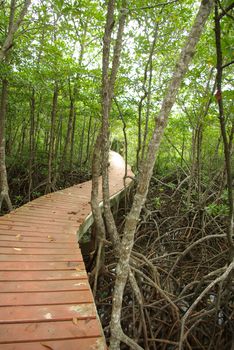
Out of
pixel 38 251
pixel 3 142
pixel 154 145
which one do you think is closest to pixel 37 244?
pixel 38 251

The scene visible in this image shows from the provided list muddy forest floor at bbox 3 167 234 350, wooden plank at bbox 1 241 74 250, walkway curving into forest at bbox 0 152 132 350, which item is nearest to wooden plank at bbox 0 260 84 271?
walkway curving into forest at bbox 0 152 132 350

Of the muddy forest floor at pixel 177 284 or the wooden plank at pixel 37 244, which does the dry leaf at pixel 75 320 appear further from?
the wooden plank at pixel 37 244

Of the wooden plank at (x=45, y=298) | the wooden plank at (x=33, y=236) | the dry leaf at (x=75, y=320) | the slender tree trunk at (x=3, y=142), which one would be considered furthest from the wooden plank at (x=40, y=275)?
the slender tree trunk at (x=3, y=142)

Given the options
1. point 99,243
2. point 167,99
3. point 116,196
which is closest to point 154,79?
point 116,196

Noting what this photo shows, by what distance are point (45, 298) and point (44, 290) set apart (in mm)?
112

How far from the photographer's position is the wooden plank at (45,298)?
77.7 inches

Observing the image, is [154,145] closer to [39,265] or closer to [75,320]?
[75,320]

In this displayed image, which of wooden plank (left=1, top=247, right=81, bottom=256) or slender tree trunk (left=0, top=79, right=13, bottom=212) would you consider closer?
wooden plank (left=1, top=247, right=81, bottom=256)

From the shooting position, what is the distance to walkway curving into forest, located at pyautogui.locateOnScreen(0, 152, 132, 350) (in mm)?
1661

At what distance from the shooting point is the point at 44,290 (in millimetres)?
2166

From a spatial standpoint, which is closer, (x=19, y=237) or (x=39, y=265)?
(x=39, y=265)

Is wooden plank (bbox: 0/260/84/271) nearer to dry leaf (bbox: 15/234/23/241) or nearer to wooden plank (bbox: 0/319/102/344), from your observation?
dry leaf (bbox: 15/234/23/241)

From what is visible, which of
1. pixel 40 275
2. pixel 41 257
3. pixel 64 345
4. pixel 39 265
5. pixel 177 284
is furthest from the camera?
pixel 177 284

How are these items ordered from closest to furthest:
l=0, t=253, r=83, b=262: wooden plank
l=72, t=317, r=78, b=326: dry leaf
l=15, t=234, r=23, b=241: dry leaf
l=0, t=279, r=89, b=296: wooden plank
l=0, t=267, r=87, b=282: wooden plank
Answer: l=72, t=317, r=78, b=326: dry leaf < l=0, t=279, r=89, b=296: wooden plank < l=0, t=267, r=87, b=282: wooden plank < l=0, t=253, r=83, b=262: wooden plank < l=15, t=234, r=23, b=241: dry leaf
